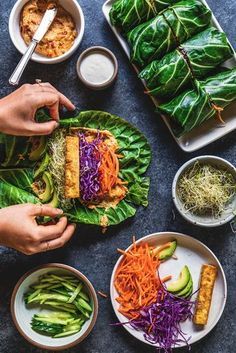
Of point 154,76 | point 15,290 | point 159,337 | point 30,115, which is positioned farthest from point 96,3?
point 159,337

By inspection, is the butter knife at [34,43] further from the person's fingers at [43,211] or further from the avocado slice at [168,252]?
the avocado slice at [168,252]

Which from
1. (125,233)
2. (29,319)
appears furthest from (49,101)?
(29,319)

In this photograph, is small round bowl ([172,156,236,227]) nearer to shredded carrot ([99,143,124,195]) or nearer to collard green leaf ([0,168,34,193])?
shredded carrot ([99,143,124,195])

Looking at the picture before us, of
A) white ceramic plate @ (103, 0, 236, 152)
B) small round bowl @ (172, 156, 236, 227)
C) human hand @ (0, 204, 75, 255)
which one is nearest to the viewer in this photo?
human hand @ (0, 204, 75, 255)

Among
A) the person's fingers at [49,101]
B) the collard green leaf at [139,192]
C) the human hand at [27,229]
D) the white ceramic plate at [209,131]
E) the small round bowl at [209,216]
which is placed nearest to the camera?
the human hand at [27,229]

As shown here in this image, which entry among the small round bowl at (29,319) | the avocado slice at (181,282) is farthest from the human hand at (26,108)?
Result: the avocado slice at (181,282)

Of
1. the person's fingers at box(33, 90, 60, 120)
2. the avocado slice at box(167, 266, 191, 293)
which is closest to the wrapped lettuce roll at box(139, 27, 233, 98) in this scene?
the person's fingers at box(33, 90, 60, 120)

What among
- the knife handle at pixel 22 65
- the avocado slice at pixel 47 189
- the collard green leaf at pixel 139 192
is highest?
the knife handle at pixel 22 65

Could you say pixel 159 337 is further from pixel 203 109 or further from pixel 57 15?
pixel 57 15
